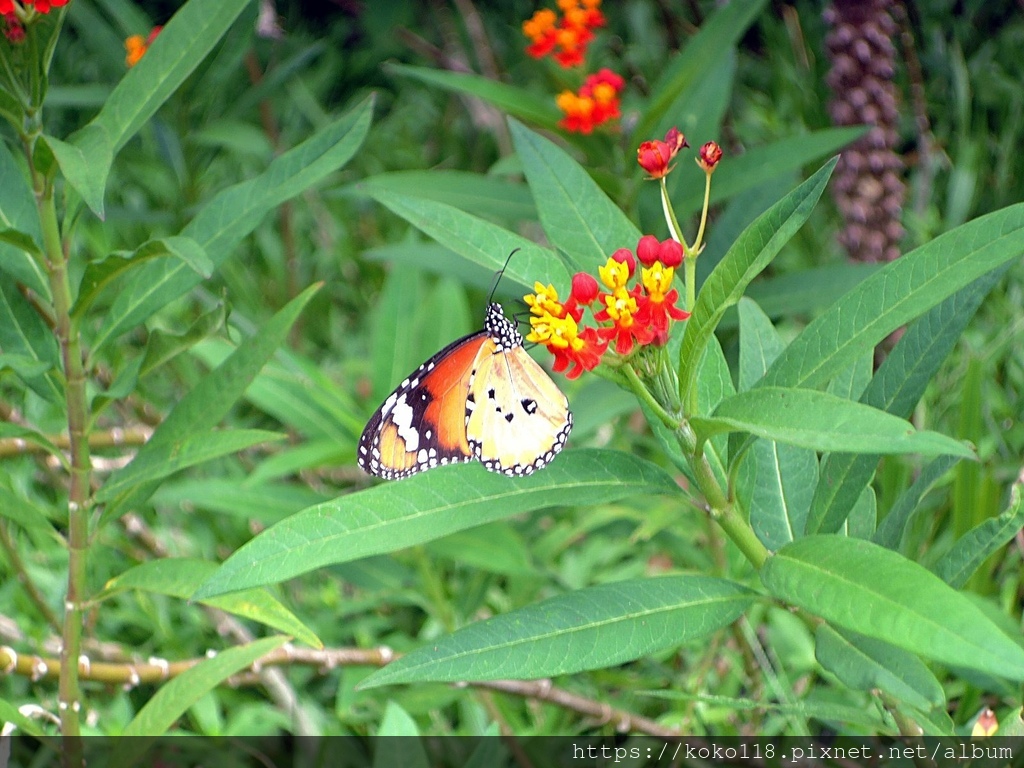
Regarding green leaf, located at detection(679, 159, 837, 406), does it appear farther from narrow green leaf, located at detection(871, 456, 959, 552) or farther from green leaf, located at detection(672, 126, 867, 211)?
green leaf, located at detection(672, 126, 867, 211)

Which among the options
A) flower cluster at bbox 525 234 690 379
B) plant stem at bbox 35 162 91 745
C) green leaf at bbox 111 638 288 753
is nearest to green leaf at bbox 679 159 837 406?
flower cluster at bbox 525 234 690 379

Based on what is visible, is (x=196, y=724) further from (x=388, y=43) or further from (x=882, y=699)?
(x=388, y=43)

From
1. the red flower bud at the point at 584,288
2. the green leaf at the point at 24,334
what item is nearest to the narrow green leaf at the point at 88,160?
the green leaf at the point at 24,334

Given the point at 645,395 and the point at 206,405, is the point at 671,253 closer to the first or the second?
the point at 645,395

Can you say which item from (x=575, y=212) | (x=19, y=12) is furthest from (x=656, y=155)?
(x=19, y=12)

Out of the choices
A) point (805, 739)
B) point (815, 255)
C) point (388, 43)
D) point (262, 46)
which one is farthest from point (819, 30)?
point (805, 739)
